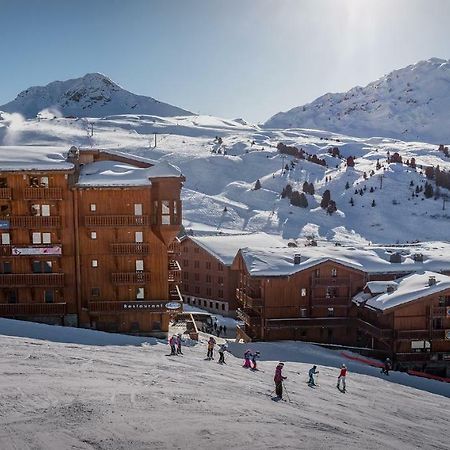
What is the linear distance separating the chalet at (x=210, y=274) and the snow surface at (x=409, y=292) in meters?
18.8

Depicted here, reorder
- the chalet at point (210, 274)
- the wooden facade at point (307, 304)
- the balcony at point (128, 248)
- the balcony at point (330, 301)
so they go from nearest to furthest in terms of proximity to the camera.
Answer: the balcony at point (128, 248), the wooden facade at point (307, 304), the balcony at point (330, 301), the chalet at point (210, 274)

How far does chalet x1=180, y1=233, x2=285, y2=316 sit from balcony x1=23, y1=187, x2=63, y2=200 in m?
23.7

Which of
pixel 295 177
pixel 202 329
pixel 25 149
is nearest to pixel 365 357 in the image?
pixel 202 329

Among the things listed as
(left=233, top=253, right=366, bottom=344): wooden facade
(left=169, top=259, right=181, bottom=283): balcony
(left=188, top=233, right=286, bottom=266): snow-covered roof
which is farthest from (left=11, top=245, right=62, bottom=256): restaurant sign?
(left=188, top=233, right=286, bottom=266): snow-covered roof

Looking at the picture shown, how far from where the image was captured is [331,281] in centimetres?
4209

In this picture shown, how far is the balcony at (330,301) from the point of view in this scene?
41.6 metres

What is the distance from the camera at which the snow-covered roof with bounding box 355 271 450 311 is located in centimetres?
3781

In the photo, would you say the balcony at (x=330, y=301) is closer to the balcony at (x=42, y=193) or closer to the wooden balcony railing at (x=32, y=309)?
the wooden balcony railing at (x=32, y=309)

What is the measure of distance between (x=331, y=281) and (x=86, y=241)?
63.6 ft

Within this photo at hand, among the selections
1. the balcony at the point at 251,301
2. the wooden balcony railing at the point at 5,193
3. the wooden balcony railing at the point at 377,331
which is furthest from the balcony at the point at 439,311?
the wooden balcony railing at the point at 5,193

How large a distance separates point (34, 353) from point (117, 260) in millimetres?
13060

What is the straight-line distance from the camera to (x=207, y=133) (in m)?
193

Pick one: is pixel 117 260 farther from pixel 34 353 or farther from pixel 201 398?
pixel 201 398

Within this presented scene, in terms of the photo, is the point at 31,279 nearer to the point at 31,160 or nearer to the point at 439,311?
the point at 31,160
